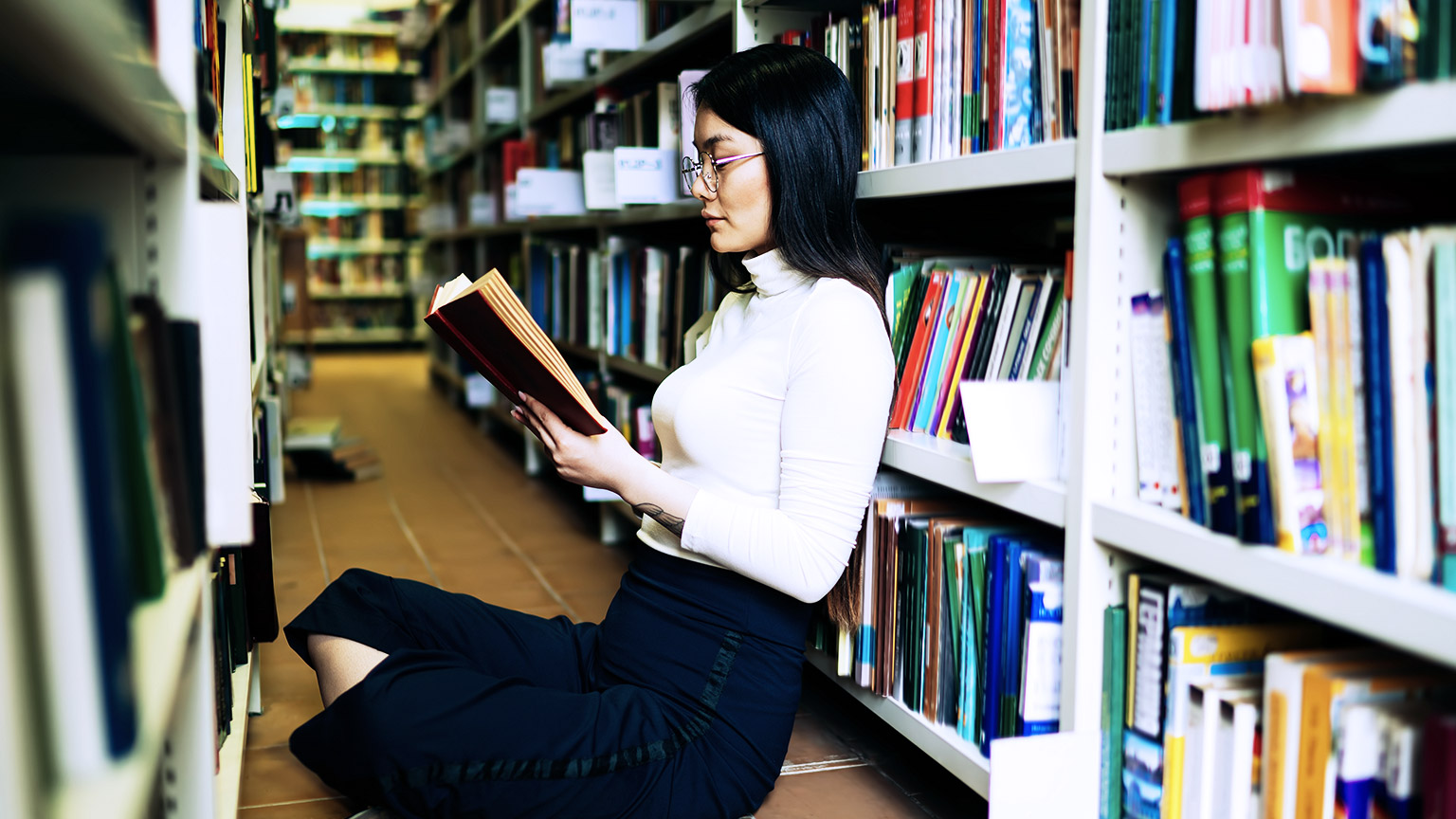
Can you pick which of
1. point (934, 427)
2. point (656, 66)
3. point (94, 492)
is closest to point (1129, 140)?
point (934, 427)

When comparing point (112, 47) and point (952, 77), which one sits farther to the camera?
point (952, 77)

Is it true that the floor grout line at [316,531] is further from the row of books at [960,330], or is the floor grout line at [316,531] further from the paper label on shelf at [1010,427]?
the paper label on shelf at [1010,427]

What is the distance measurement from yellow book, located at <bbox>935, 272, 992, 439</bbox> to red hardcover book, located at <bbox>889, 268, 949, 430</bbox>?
6 centimetres

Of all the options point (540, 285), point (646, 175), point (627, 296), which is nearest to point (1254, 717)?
point (646, 175)

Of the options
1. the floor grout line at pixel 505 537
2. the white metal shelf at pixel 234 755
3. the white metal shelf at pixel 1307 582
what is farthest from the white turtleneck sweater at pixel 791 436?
the floor grout line at pixel 505 537

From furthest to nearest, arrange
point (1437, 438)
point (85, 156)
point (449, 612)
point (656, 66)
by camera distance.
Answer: point (656, 66), point (449, 612), point (1437, 438), point (85, 156)

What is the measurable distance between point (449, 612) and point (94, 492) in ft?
3.66

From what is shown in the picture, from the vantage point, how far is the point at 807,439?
136cm

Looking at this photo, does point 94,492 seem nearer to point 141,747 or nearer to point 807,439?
point 141,747

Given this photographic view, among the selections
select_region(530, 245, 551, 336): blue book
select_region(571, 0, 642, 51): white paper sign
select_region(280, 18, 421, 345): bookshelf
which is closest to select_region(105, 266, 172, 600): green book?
select_region(571, 0, 642, 51): white paper sign

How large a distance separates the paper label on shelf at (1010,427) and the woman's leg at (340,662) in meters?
0.79

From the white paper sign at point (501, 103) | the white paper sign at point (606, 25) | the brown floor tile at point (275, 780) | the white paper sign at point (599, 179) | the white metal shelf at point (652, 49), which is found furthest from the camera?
the white paper sign at point (501, 103)

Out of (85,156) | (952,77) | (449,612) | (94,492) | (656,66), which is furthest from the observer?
(656,66)

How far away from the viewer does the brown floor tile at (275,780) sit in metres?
1.65
